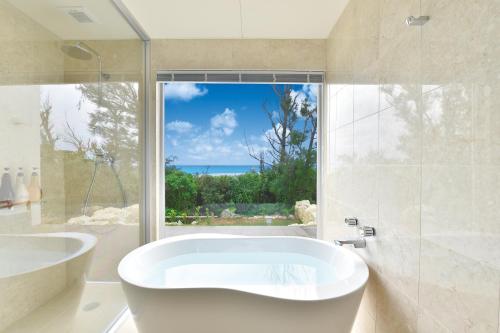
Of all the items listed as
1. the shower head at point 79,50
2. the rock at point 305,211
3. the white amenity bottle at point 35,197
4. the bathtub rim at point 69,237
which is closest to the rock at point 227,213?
the rock at point 305,211

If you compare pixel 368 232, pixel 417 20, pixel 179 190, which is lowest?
pixel 368 232

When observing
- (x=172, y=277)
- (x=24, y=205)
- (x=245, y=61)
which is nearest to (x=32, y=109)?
(x=24, y=205)

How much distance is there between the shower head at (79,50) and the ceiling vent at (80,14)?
16cm

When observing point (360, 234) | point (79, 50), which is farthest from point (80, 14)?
point (360, 234)

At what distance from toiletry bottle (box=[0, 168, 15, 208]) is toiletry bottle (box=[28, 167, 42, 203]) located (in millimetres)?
103

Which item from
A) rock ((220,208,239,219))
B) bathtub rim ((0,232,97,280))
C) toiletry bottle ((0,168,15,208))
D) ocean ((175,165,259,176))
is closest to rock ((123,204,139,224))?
bathtub rim ((0,232,97,280))

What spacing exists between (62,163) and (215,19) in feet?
5.50

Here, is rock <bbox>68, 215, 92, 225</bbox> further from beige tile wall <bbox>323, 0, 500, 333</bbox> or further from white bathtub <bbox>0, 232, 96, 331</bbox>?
beige tile wall <bbox>323, 0, 500, 333</bbox>

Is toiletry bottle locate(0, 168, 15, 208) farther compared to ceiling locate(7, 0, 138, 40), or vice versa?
ceiling locate(7, 0, 138, 40)

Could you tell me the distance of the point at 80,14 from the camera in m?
1.74

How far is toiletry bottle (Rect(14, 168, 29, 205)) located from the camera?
Answer: 1.31m

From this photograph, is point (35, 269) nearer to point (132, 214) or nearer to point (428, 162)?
point (132, 214)

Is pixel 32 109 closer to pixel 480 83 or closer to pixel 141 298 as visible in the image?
pixel 141 298

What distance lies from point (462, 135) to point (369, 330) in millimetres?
1325
